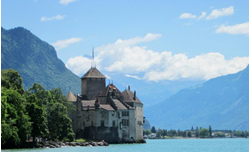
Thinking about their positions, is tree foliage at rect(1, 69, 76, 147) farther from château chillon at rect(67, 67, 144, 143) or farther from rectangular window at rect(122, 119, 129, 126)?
rectangular window at rect(122, 119, 129, 126)

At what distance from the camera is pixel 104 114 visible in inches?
4656

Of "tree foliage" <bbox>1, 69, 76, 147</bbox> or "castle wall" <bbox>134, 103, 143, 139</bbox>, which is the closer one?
"tree foliage" <bbox>1, 69, 76, 147</bbox>

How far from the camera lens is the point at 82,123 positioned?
401 ft

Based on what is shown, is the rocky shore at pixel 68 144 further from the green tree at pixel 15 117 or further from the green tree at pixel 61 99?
the green tree at pixel 61 99

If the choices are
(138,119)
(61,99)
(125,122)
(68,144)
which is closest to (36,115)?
(68,144)

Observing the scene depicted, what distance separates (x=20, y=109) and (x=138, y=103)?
187 feet

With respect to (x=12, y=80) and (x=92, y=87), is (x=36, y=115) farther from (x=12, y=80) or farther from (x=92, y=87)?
(x=92, y=87)

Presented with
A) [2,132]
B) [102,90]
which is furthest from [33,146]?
[102,90]

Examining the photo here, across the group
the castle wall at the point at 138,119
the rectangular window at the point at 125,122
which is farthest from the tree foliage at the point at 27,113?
the castle wall at the point at 138,119

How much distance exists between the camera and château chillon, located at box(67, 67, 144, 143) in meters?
119

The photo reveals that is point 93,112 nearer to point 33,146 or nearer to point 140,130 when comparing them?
point 140,130

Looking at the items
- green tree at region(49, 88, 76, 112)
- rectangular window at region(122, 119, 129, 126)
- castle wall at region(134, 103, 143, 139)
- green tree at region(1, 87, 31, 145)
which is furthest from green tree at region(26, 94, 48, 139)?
castle wall at region(134, 103, 143, 139)

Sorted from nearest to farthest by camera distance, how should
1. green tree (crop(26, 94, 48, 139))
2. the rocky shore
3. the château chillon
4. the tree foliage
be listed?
the tree foliage, green tree (crop(26, 94, 48, 139)), the rocky shore, the château chillon

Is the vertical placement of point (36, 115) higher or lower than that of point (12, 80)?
lower
